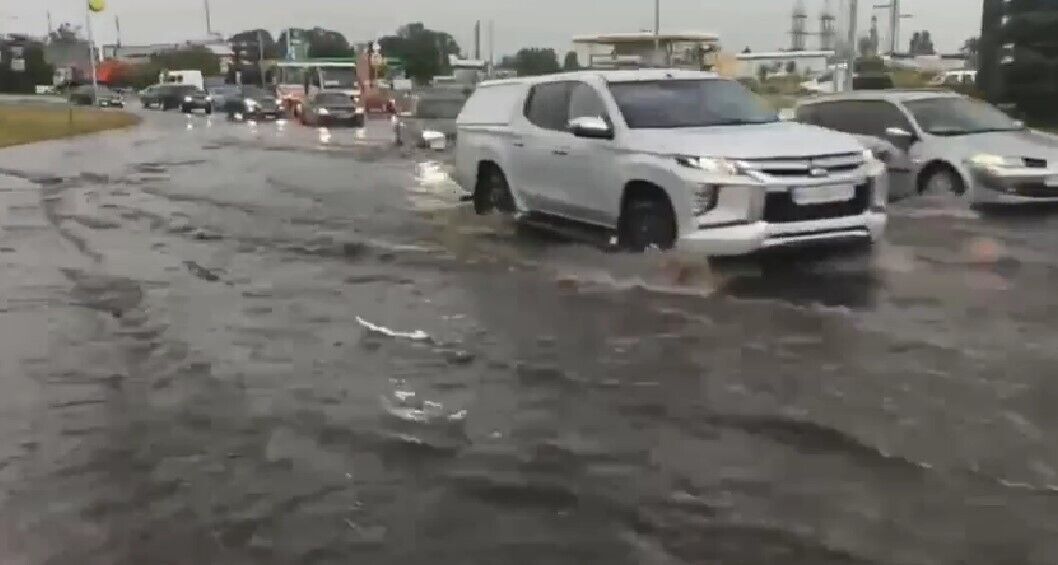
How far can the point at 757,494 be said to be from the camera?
479cm

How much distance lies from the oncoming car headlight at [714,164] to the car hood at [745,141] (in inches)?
1.5

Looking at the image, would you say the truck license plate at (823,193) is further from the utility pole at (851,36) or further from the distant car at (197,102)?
the distant car at (197,102)

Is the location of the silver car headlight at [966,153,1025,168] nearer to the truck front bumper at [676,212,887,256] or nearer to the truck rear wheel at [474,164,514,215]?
the truck front bumper at [676,212,887,256]

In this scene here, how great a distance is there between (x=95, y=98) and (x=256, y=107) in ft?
72.5

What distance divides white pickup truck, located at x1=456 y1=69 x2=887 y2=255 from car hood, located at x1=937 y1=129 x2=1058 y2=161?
3302 millimetres

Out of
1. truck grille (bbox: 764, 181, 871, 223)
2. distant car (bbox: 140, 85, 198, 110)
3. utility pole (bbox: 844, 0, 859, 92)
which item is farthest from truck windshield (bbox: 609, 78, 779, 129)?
distant car (bbox: 140, 85, 198, 110)

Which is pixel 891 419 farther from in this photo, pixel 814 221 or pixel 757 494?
pixel 814 221

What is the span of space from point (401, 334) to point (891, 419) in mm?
3460

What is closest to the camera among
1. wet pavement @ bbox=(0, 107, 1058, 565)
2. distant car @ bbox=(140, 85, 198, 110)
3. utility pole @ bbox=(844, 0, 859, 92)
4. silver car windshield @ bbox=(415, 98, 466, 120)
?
wet pavement @ bbox=(0, 107, 1058, 565)

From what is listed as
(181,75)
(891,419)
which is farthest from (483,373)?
(181,75)

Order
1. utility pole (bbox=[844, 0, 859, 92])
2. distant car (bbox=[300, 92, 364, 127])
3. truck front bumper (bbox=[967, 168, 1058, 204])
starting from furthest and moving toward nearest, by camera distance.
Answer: distant car (bbox=[300, 92, 364, 127]) < utility pole (bbox=[844, 0, 859, 92]) < truck front bumper (bbox=[967, 168, 1058, 204])

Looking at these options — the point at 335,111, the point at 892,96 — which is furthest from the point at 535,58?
the point at 892,96

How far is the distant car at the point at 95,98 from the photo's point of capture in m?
70.8

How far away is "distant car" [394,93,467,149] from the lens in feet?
89.5
